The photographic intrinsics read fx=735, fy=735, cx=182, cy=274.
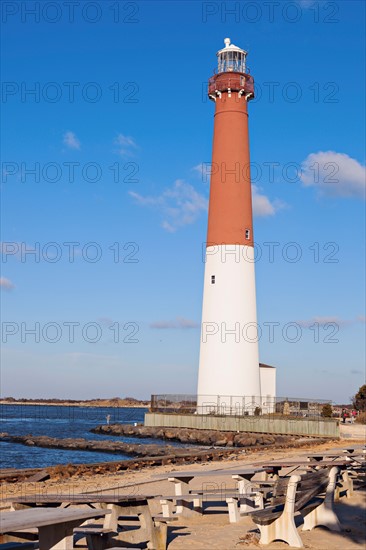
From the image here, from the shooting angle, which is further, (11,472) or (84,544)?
(11,472)

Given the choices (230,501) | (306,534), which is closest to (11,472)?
(230,501)

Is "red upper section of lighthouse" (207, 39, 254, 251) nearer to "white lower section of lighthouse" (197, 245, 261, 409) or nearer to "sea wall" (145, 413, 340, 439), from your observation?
"white lower section of lighthouse" (197, 245, 261, 409)

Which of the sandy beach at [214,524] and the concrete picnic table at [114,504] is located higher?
the concrete picnic table at [114,504]

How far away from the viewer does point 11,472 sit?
1778cm

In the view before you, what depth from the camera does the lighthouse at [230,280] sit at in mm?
34188

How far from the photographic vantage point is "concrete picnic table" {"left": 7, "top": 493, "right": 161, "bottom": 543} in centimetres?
854

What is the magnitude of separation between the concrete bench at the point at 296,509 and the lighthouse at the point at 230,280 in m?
22.5

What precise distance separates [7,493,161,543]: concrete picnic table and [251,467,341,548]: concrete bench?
1347 mm

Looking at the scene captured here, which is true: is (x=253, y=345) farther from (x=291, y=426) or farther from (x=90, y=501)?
(x=90, y=501)

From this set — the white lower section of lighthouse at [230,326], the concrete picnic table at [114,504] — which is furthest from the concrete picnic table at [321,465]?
the white lower section of lighthouse at [230,326]

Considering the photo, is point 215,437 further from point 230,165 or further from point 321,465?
point 321,465

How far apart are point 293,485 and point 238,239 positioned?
25287 mm

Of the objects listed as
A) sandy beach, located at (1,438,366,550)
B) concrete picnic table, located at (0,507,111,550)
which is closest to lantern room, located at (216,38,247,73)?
sandy beach, located at (1,438,366,550)

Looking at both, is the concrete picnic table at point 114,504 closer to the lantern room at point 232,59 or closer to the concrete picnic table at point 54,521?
the concrete picnic table at point 54,521
